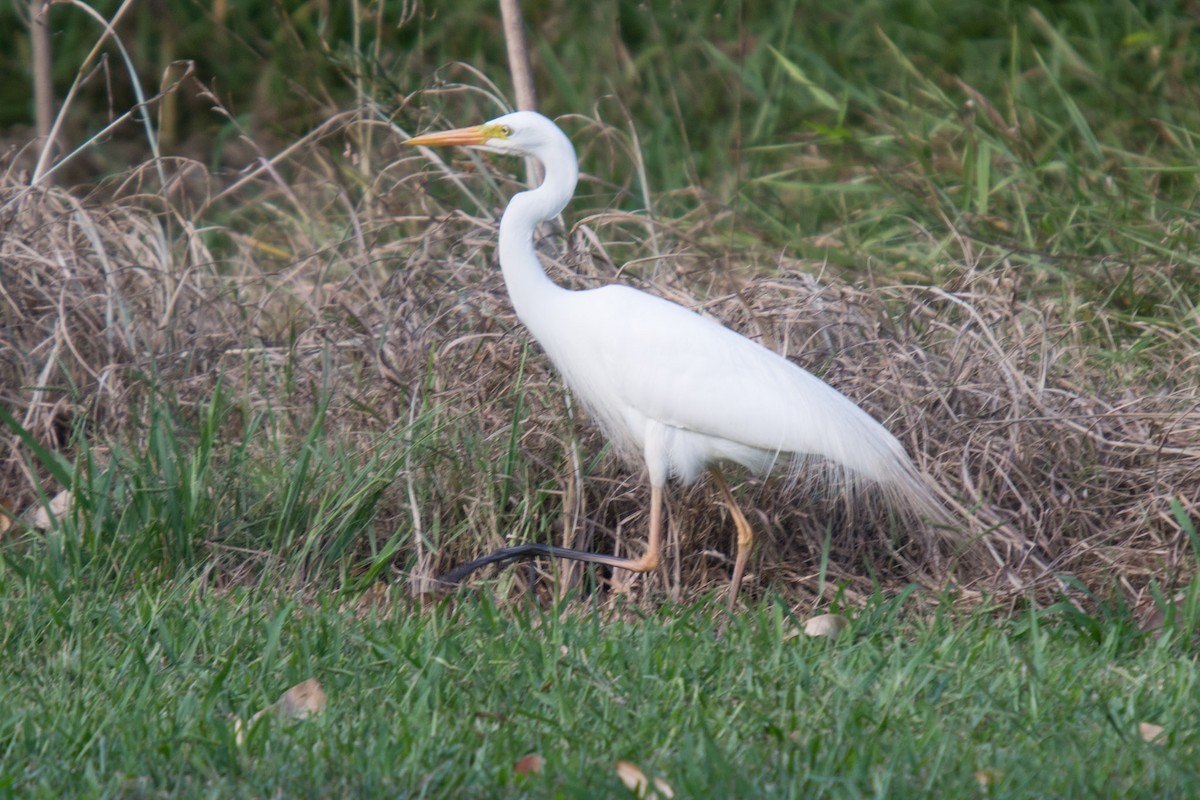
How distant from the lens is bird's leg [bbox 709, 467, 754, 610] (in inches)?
120

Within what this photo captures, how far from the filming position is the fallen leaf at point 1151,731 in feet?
6.95

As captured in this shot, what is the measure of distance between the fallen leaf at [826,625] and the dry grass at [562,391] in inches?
13.9

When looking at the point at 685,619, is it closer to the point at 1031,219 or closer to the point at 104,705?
the point at 104,705

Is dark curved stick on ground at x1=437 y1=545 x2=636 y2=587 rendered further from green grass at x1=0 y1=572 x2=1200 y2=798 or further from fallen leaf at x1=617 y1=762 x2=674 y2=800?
fallen leaf at x1=617 y1=762 x2=674 y2=800

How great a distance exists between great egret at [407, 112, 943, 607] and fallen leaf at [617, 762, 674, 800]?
1088mm

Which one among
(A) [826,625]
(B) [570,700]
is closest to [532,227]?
(A) [826,625]

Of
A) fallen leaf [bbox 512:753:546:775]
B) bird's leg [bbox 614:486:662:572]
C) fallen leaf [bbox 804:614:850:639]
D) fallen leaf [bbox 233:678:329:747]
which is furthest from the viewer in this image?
bird's leg [bbox 614:486:662:572]

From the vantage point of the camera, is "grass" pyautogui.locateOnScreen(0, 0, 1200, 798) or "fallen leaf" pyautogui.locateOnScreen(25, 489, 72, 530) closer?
"grass" pyautogui.locateOnScreen(0, 0, 1200, 798)

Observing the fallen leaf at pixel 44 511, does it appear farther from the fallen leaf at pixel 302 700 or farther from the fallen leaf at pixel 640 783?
the fallen leaf at pixel 640 783

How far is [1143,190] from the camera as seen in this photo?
4391mm

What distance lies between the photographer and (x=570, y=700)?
2285 mm

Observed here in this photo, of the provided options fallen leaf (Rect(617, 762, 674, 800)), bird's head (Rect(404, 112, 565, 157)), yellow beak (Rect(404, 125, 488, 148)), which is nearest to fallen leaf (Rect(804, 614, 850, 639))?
fallen leaf (Rect(617, 762, 674, 800))

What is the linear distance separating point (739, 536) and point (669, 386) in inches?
15.0

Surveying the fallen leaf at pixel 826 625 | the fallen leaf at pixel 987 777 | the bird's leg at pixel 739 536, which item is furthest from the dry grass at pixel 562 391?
the fallen leaf at pixel 987 777
